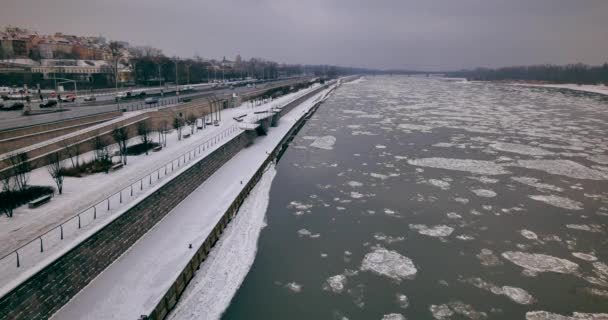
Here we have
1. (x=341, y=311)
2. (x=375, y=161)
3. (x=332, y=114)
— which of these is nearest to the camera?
(x=341, y=311)

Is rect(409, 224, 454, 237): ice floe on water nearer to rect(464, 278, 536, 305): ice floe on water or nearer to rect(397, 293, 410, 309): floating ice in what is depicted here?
rect(464, 278, 536, 305): ice floe on water

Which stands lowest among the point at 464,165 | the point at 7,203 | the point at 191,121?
the point at 464,165

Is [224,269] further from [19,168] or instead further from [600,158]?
[600,158]

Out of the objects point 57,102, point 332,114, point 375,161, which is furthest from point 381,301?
point 332,114

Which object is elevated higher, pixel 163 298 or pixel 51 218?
pixel 51 218

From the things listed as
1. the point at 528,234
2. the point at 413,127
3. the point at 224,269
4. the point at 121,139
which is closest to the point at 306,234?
the point at 224,269

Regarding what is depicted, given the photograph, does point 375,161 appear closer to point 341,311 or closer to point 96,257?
point 341,311
